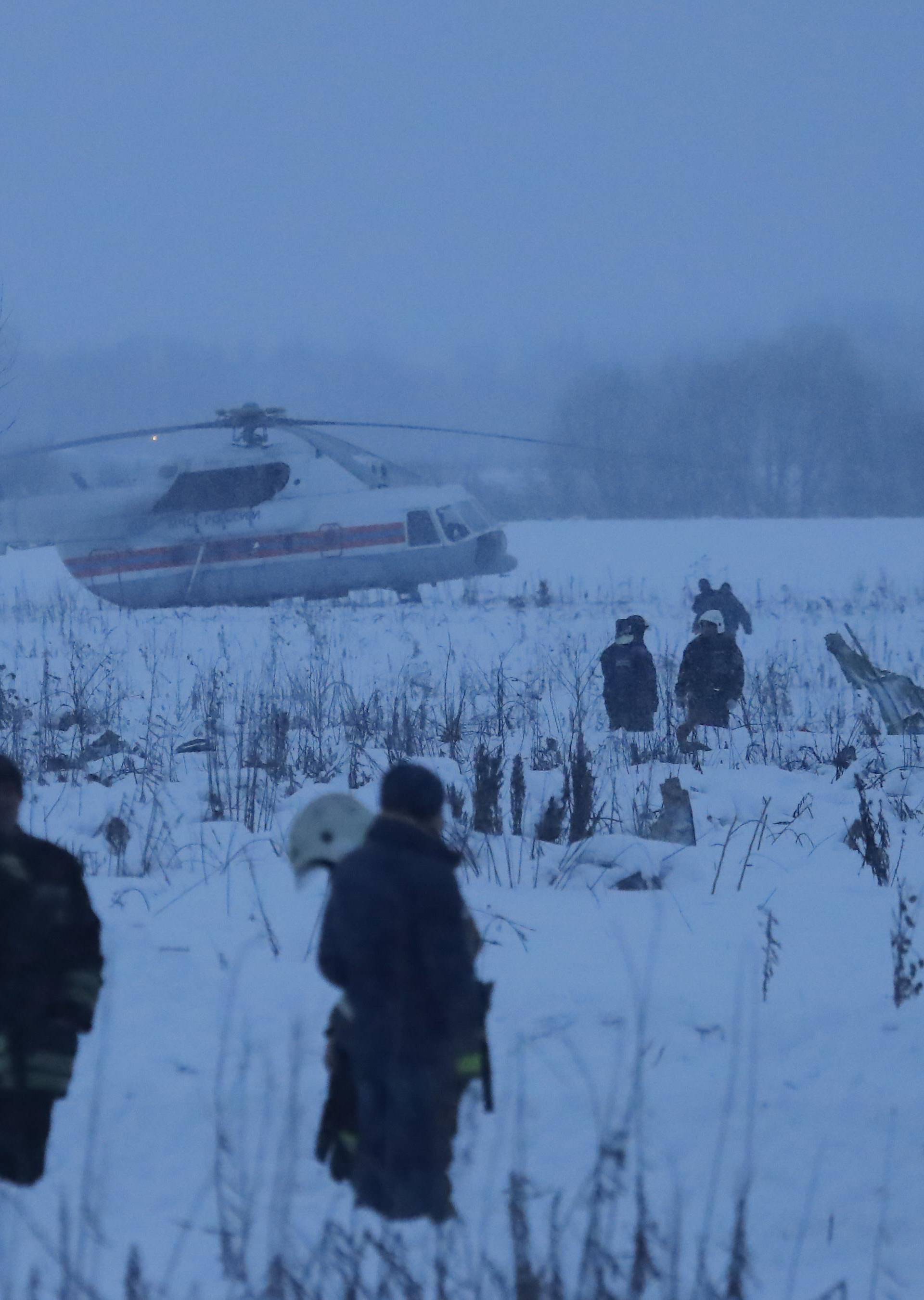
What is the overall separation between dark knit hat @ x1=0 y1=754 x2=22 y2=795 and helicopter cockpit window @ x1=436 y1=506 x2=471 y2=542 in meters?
14.8

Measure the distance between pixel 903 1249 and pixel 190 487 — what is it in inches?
629

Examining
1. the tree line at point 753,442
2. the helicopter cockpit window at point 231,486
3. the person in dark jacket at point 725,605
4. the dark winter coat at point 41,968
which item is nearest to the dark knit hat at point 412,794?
the dark winter coat at point 41,968

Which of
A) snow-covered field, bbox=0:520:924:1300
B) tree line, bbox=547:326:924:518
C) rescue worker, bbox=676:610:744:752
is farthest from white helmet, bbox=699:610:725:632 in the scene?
tree line, bbox=547:326:924:518

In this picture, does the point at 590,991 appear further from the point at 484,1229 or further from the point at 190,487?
the point at 190,487

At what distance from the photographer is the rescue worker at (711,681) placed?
840 centimetres

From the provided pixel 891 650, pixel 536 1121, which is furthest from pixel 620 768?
pixel 891 650

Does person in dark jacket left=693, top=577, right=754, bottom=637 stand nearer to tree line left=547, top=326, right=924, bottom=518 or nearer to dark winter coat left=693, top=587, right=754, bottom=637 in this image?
dark winter coat left=693, top=587, right=754, bottom=637

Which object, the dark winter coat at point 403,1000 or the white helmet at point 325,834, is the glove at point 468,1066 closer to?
the dark winter coat at point 403,1000

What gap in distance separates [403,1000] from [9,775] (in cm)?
84

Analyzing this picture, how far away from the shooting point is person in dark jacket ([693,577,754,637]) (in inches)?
562

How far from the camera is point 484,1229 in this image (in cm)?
208

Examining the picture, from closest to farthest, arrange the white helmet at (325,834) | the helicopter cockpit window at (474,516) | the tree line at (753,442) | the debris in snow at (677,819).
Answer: the white helmet at (325,834) < the debris in snow at (677,819) < the helicopter cockpit window at (474,516) < the tree line at (753,442)

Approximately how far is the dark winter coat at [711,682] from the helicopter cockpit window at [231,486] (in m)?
10.1

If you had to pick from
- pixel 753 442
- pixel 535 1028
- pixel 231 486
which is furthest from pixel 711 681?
pixel 753 442
